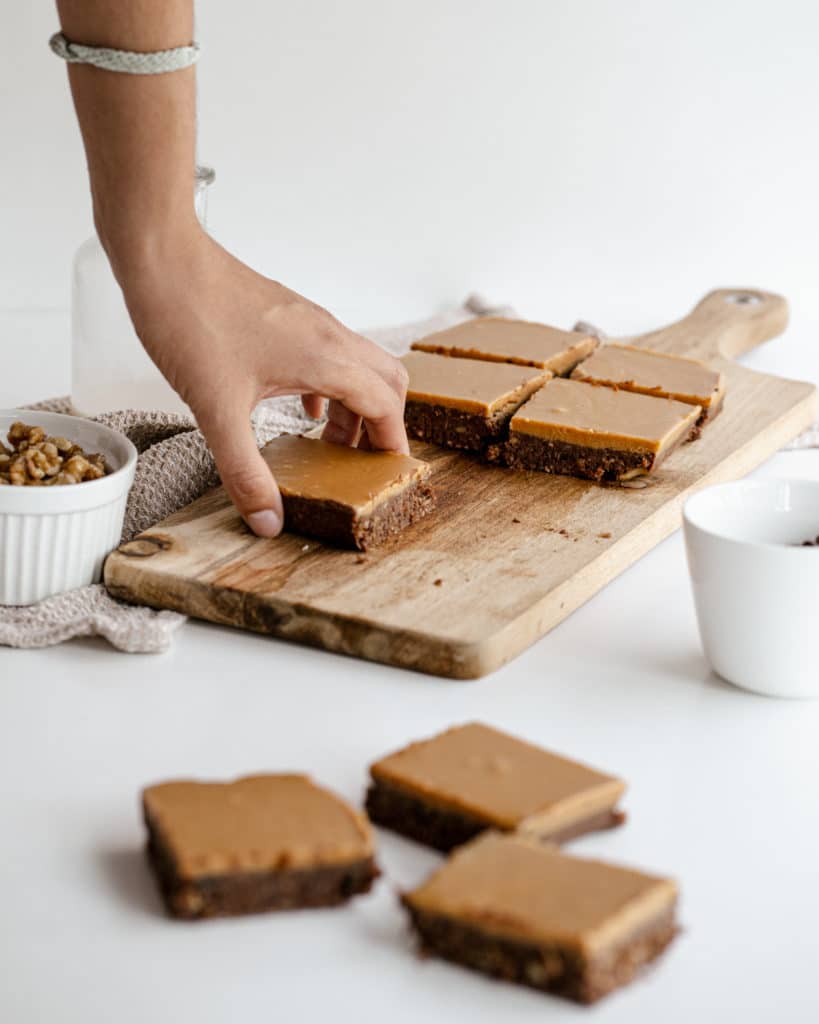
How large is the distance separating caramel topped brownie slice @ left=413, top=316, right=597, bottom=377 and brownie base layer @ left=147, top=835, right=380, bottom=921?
1335mm

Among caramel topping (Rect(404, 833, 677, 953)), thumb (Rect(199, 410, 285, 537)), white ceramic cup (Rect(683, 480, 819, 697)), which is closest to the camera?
caramel topping (Rect(404, 833, 677, 953))

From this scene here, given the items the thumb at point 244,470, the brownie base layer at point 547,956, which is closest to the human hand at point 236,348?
the thumb at point 244,470

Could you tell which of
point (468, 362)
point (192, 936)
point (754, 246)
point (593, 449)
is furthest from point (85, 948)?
point (754, 246)

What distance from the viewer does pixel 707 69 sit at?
3.62 meters

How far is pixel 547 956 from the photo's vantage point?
3.72 feet

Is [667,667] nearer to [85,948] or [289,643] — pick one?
[289,643]

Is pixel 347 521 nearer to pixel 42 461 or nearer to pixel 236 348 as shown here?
pixel 236 348

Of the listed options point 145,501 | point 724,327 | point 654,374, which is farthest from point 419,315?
point 145,501

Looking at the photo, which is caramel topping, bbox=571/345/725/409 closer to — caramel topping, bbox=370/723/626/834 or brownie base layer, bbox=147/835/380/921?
caramel topping, bbox=370/723/626/834

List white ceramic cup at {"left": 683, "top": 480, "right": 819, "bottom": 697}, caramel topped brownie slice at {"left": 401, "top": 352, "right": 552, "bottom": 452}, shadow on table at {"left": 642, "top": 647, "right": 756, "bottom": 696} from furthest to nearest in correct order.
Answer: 1. caramel topped brownie slice at {"left": 401, "top": 352, "right": 552, "bottom": 452}
2. shadow on table at {"left": 642, "top": 647, "right": 756, "bottom": 696}
3. white ceramic cup at {"left": 683, "top": 480, "right": 819, "bottom": 697}

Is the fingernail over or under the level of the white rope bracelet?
under

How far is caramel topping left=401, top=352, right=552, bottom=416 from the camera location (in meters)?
2.27

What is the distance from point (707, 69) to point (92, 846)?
2.85 m

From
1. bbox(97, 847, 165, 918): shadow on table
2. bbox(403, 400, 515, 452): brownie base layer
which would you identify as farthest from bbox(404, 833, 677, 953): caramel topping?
bbox(403, 400, 515, 452): brownie base layer
